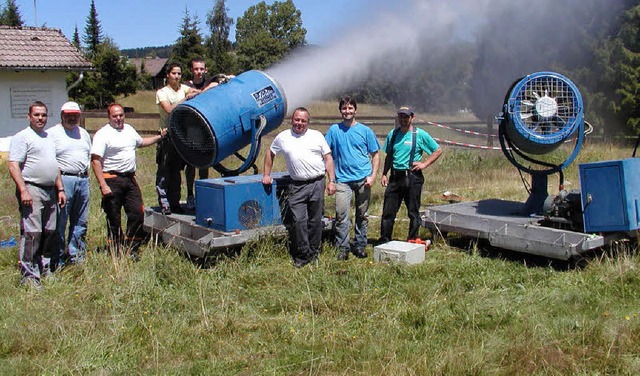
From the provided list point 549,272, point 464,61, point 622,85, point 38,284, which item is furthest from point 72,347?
point 464,61

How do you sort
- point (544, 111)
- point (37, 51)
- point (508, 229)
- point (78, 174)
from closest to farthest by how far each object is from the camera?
point (78, 174) < point (508, 229) < point (544, 111) < point (37, 51)

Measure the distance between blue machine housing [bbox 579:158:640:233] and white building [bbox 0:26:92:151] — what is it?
1350cm

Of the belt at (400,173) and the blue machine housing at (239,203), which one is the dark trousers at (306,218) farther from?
the belt at (400,173)

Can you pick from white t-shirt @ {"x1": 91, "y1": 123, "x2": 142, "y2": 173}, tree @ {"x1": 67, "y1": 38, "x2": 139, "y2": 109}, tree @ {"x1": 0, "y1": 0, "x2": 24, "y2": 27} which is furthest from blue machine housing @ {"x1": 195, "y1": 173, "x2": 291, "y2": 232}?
tree @ {"x1": 0, "y1": 0, "x2": 24, "y2": 27}

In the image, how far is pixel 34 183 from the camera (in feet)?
18.4

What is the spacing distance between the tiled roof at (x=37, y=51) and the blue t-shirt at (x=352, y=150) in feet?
37.2

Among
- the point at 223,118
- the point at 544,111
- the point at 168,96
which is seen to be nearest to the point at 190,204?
the point at 168,96

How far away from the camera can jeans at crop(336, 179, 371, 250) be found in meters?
6.55

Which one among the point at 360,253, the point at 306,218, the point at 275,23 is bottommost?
the point at 360,253

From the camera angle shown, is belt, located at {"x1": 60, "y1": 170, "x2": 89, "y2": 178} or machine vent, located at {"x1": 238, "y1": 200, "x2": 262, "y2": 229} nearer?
belt, located at {"x1": 60, "y1": 170, "x2": 89, "y2": 178}

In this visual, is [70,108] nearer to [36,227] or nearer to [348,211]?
[36,227]

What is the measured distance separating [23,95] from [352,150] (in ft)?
39.2

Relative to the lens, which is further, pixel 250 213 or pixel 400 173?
pixel 400 173

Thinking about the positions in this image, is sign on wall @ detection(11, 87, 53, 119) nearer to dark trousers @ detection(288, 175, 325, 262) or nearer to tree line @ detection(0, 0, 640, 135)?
tree line @ detection(0, 0, 640, 135)
